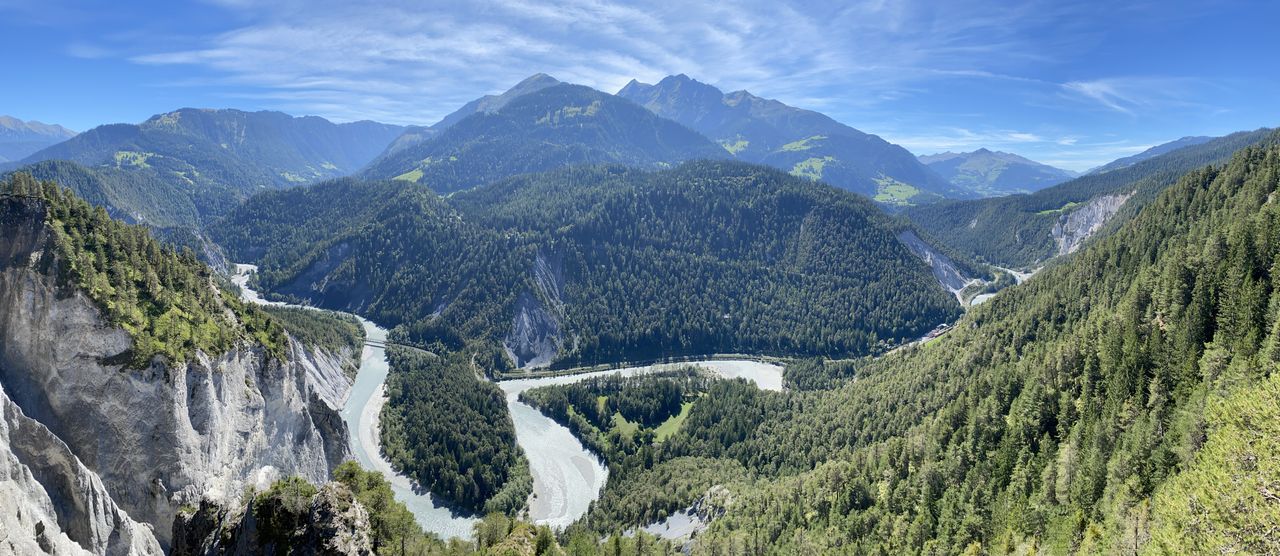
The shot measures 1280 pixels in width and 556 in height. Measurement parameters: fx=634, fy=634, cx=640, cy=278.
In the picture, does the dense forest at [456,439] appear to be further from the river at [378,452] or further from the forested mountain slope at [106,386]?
the forested mountain slope at [106,386]

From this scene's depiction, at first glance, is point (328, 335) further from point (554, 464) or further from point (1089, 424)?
point (1089, 424)

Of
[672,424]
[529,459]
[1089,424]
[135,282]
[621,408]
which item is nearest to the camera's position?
[1089,424]

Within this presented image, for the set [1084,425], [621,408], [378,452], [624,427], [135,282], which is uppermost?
[135,282]

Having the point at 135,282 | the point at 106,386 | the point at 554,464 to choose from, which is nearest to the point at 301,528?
the point at 106,386

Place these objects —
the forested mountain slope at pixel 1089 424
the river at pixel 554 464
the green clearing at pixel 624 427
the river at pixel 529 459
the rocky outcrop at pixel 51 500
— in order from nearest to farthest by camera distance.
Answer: the rocky outcrop at pixel 51 500, the forested mountain slope at pixel 1089 424, the river at pixel 529 459, the river at pixel 554 464, the green clearing at pixel 624 427

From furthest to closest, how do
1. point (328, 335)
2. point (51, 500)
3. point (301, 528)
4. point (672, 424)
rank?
Answer: point (328, 335) → point (672, 424) → point (51, 500) → point (301, 528)

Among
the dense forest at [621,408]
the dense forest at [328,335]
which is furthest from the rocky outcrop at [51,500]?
the dense forest at [328,335]

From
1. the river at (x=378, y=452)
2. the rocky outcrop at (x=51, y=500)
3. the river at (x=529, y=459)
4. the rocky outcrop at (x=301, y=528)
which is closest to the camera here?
the rocky outcrop at (x=301, y=528)

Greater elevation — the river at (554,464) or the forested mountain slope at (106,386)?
the forested mountain slope at (106,386)
